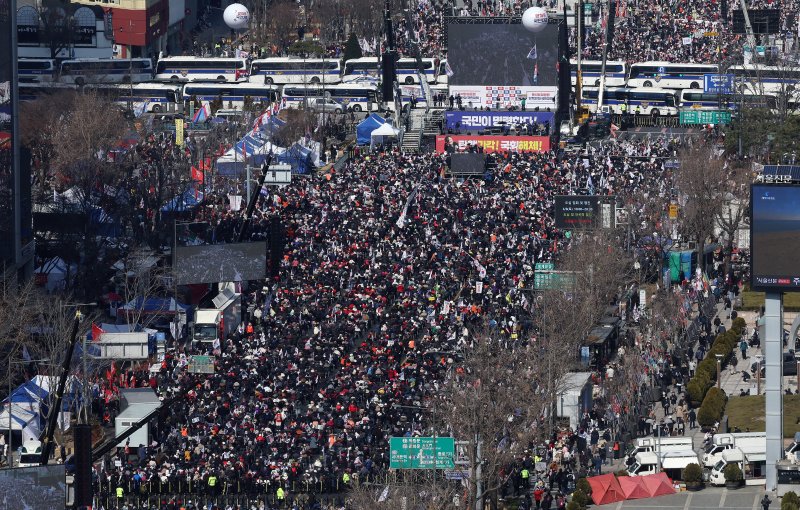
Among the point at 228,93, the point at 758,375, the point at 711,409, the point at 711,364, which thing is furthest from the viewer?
the point at 228,93

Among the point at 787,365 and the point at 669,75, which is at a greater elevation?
the point at 669,75

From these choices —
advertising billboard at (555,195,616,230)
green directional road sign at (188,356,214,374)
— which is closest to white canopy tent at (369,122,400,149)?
advertising billboard at (555,195,616,230)

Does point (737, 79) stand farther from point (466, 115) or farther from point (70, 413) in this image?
point (70, 413)

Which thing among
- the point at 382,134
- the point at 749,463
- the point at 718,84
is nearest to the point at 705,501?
the point at 749,463

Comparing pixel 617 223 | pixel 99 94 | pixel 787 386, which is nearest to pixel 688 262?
pixel 617 223

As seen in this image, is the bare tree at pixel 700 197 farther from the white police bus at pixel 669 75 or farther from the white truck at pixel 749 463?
the white police bus at pixel 669 75

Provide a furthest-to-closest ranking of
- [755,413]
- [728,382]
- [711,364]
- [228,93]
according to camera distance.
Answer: [228,93] → [728,382] → [711,364] → [755,413]

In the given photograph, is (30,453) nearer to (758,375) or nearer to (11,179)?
(11,179)
